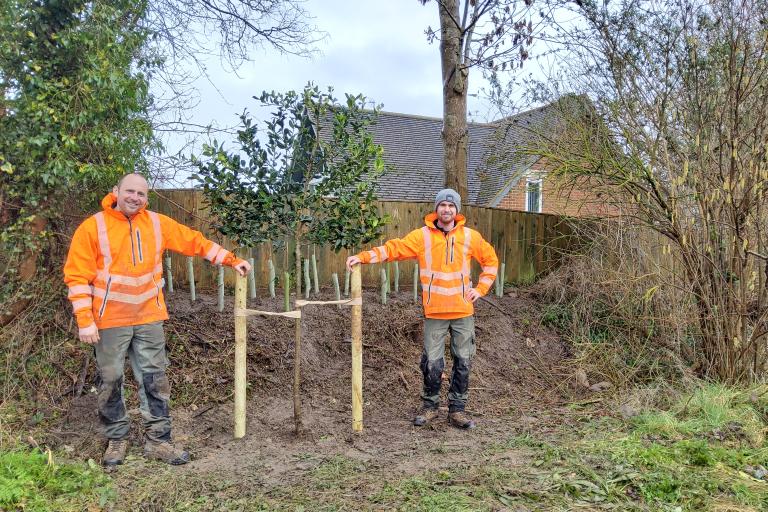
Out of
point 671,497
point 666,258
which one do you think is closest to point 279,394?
point 671,497

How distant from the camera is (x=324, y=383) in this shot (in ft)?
21.7

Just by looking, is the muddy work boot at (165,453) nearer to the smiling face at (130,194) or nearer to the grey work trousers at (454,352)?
the smiling face at (130,194)

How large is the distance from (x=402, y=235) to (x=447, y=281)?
395 centimetres

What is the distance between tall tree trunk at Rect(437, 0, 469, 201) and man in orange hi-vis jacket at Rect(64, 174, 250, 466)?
4.97 metres

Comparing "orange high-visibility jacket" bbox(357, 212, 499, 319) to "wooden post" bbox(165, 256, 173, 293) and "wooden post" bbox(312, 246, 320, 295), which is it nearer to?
"wooden post" bbox(312, 246, 320, 295)

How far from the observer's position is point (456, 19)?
860 cm

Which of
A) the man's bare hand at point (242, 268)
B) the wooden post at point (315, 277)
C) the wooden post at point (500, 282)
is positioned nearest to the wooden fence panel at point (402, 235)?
the wooden post at point (315, 277)

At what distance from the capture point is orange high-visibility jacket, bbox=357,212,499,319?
547 cm

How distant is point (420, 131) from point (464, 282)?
16.0 m

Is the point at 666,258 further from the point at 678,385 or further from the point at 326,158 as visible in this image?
the point at 326,158

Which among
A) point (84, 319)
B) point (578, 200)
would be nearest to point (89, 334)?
point (84, 319)

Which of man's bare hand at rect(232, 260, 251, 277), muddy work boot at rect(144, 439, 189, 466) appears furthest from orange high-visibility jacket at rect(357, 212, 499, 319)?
muddy work boot at rect(144, 439, 189, 466)

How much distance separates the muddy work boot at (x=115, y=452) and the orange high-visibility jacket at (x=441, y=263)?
2678mm

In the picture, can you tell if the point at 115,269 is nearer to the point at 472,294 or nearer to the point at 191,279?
the point at 191,279
